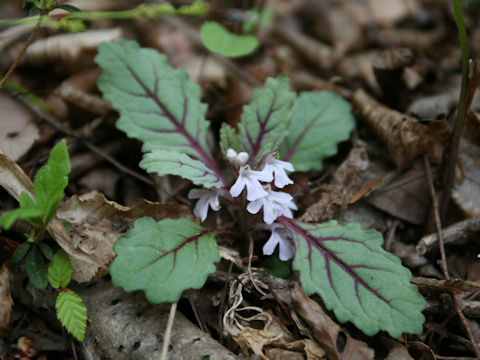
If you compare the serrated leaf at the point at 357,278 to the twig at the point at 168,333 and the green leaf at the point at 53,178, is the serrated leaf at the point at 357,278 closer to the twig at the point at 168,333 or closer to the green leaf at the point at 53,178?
the twig at the point at 168,333

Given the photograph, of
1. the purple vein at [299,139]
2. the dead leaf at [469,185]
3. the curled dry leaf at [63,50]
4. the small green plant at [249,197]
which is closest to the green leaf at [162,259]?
the small green plant at [249,197]

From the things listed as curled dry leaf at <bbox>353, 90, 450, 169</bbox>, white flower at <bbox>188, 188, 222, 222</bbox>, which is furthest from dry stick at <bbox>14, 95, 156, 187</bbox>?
curled dry leaf at <bbox>353, 90, 450, 169</bbox>

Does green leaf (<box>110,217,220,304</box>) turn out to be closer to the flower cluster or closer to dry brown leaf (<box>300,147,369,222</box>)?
the flower cluster

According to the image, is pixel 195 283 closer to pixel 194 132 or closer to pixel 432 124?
pixel 194 132

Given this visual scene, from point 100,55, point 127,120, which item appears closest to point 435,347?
point 127,120

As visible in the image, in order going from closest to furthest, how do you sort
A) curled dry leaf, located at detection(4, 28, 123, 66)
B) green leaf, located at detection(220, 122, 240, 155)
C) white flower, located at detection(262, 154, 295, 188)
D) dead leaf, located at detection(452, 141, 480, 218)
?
white flower, located at detection(262, 154, 295, 188) → green leaf, located at detection(220, 122, 240, 155) → dead leaf, located at detection(452, 141, 480, 218) → curled dry leaf, located at detection(4, 28, 123, 66)

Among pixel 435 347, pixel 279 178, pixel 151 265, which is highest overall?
pixel 279 178
